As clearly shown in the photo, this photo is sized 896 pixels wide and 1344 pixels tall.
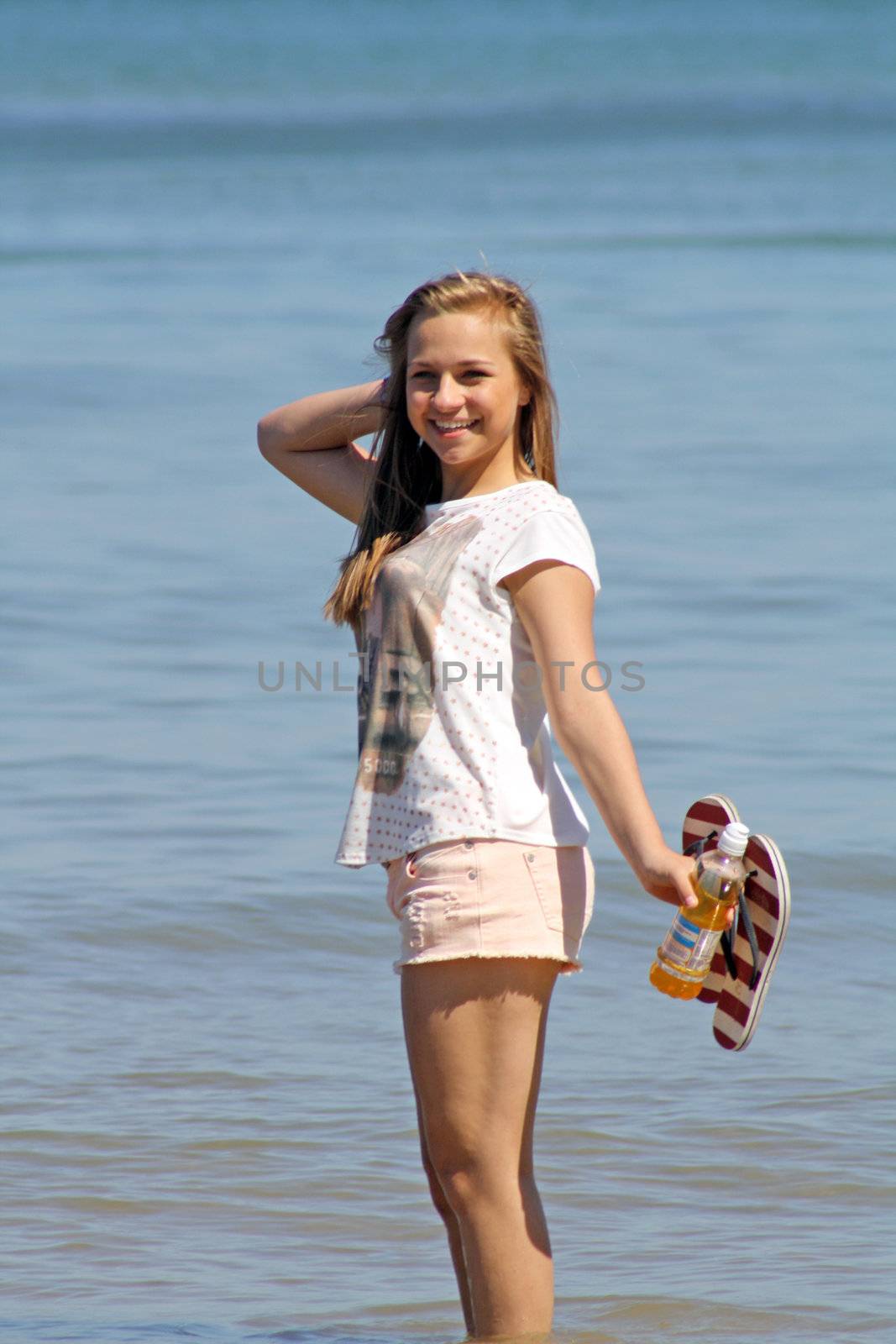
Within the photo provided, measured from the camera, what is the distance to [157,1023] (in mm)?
5094

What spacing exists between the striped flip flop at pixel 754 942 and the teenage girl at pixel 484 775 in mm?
116

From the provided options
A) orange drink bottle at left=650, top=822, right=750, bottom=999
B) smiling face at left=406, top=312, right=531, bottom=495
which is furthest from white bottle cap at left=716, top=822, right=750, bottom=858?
smiling face at left=406, top=312, right=531, bottom=495

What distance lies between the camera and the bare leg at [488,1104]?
9.88ft

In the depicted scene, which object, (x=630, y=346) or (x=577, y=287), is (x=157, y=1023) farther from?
(x=577, y=287)

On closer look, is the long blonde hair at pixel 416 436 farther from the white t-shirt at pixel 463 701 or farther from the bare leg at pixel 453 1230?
the bare leg at pixel 453 1230

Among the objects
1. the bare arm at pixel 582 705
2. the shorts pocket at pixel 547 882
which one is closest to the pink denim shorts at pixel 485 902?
the shorts pocket at pixel 547 882

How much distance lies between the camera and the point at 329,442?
11.5 feet

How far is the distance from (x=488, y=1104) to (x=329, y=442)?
3.87ft

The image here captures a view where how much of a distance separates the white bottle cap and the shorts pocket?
254 mm

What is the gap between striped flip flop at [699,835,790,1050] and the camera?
9.61 ft

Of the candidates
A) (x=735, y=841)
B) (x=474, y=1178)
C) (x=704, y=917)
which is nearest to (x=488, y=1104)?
(x=474, y=1178)

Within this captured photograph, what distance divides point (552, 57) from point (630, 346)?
4790 centimetres

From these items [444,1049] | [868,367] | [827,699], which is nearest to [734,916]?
[444,1049]

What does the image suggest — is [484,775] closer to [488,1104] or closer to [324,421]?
[488,1104]
